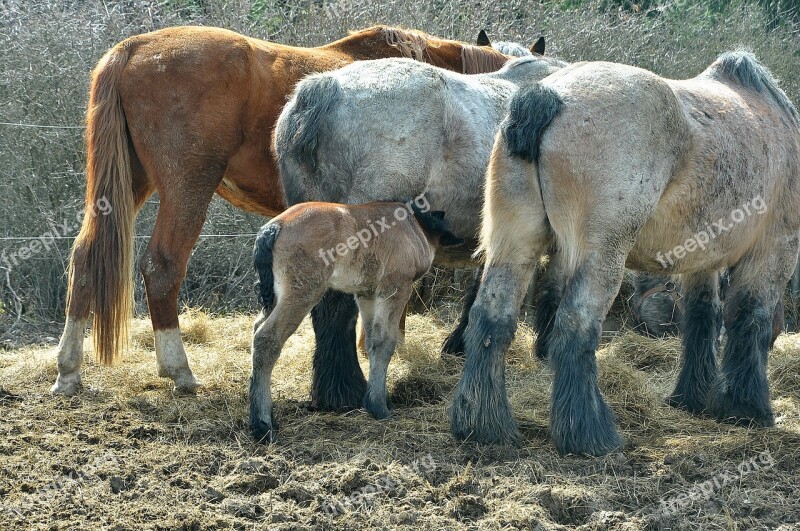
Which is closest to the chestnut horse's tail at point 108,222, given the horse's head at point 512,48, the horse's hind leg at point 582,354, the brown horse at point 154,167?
the brown horse at point 154,167

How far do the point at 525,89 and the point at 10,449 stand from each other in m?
3.21

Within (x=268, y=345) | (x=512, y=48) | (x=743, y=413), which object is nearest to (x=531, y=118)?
(x=268, y=345)

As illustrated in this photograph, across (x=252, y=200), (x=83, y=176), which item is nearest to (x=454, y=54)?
(x=252, y=200)

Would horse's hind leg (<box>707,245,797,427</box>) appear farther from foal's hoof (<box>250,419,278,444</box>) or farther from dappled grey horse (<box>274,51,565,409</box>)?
foal's hoof (<box>250,419,278,444</box>)

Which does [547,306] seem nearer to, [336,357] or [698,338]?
[698,338]

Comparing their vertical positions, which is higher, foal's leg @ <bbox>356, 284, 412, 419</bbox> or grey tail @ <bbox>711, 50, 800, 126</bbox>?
grey tail @ <bbox>711, 50, 800, 126</bbox>

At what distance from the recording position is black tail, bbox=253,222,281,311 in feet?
15.1

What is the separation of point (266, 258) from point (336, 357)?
38.9 inches

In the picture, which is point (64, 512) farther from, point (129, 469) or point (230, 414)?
point (230, 414)

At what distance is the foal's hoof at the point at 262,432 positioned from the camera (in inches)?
181

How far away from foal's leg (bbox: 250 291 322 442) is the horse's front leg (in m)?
0.90

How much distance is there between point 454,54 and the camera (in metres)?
7.26

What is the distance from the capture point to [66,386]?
5.59m

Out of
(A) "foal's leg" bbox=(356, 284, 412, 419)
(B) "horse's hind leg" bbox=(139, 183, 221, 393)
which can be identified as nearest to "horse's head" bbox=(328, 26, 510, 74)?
(B) "horse's hind leg" bbox=(139, 183, 221, 393)
